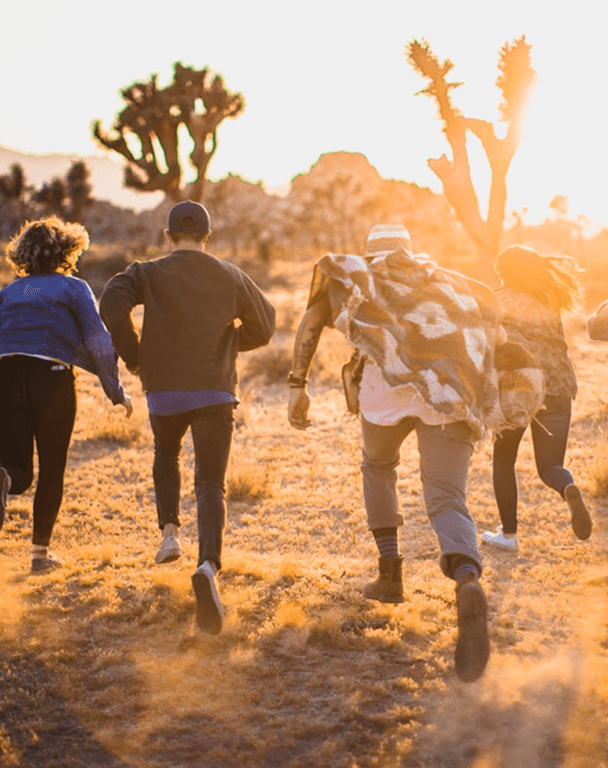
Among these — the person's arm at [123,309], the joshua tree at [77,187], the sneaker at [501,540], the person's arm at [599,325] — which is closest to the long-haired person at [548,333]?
the person's arm at [599,325]

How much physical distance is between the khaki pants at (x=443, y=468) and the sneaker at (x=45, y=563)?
196 centimetres

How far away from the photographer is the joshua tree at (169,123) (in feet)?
78.8

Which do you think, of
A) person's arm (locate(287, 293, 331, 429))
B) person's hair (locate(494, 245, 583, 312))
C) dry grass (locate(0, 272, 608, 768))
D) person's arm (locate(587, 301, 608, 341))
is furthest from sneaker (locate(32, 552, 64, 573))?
person's arm (locate(587, 301, 608, 341))

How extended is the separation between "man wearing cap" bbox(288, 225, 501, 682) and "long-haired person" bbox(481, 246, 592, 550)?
120 cm

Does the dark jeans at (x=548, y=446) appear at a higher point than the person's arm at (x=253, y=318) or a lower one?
lower

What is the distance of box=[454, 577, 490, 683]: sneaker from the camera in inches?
105

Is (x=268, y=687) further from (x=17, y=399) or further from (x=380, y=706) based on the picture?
(x=17, y=399)

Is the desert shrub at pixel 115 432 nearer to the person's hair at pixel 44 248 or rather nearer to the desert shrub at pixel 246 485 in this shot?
the desert shrub at pixel 246 485

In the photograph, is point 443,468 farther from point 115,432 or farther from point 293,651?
point 115,432

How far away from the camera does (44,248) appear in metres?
A: 4.15

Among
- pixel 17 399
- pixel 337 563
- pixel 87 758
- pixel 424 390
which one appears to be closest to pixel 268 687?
pixel 87 758

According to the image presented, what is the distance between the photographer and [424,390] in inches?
122

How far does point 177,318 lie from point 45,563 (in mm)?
1708

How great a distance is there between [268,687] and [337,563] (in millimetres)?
1609
